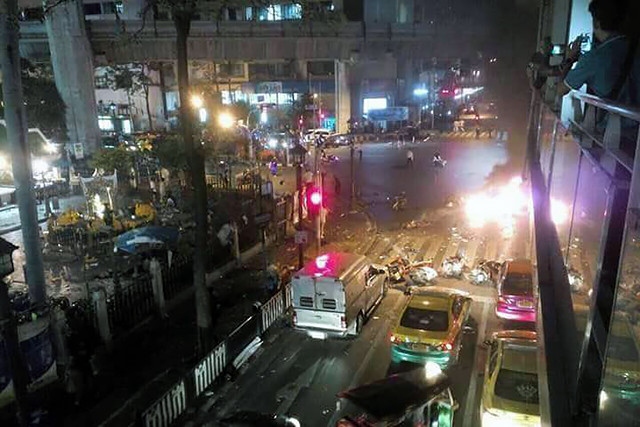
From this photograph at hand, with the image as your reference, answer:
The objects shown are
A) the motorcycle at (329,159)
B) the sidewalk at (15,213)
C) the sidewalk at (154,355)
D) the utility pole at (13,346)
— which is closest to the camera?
the utility pole at (13,346)

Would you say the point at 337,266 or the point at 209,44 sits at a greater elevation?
the point at 209,44

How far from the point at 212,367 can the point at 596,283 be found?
10.1 metres

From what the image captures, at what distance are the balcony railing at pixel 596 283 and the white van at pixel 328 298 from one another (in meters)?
8.20

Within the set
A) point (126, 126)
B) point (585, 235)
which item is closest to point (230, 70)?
point (126, 126)

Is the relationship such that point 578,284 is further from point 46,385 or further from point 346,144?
point 346,144

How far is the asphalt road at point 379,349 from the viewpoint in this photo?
11.2 m

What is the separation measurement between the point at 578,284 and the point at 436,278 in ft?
50.5

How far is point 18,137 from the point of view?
36.1 ft

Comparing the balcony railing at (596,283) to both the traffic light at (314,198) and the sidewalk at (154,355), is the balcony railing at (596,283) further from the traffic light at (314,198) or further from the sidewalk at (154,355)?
the traffic light at (314,198)

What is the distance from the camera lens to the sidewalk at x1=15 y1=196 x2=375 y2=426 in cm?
1087

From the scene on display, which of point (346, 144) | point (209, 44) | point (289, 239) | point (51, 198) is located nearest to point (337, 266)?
point (289, 239)

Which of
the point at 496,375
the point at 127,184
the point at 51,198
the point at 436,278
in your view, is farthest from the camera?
the point at 127,184

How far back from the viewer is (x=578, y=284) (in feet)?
13.3

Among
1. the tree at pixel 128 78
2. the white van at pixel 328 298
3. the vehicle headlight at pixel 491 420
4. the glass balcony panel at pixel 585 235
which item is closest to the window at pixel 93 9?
the tree at pixel 128 78
